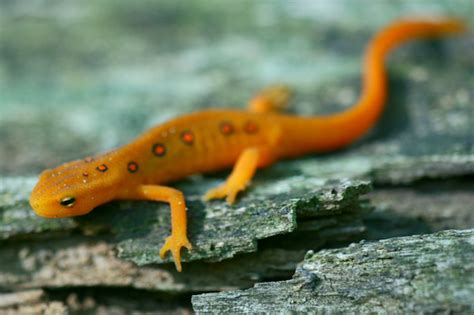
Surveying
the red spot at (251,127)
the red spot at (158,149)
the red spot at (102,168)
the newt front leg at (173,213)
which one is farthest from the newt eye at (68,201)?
the red spot at (251,127)

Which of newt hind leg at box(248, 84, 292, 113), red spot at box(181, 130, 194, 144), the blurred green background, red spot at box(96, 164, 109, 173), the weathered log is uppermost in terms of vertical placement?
the blurred green background

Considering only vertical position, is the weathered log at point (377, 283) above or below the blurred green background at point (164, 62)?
below

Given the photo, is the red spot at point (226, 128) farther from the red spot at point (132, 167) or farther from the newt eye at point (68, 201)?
the newt eye at point (68, 201)

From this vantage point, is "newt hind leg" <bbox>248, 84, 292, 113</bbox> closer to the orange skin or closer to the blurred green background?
the orange skin

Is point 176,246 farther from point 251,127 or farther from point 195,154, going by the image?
point 251,127

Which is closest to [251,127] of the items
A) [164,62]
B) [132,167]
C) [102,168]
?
[132,167]

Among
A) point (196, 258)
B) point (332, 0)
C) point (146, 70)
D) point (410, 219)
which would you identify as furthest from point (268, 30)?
point (196, 258)

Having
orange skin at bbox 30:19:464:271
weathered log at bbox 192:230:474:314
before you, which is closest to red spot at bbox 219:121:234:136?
orange skin at bbox 30:19:464:271
